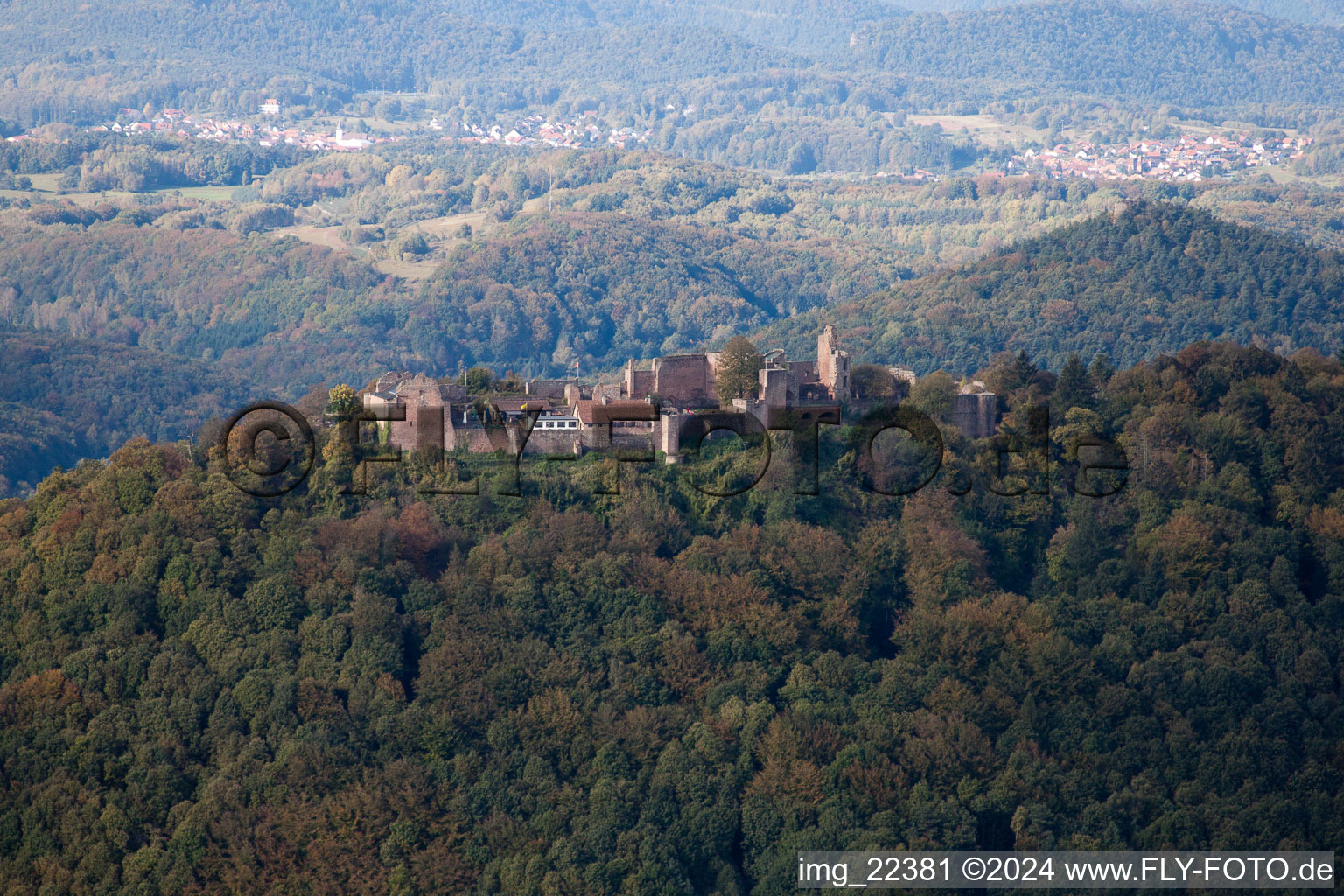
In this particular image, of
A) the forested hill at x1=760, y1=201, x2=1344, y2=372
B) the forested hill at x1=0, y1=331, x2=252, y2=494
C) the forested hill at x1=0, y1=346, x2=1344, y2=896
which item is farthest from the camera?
the forested hill at x1=760, y1=201, x2=1344, y2=372

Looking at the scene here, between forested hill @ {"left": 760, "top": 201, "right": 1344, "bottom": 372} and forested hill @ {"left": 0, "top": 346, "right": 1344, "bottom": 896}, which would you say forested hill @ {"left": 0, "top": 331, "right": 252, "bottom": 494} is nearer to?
forested hill @ {"left": 760, "top": 201, "right": 1344, "bottom": 372}

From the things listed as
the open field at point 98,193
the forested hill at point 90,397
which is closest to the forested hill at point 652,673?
the forested hill at point 90,397

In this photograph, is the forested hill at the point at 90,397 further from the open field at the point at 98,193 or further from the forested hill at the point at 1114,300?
the open field at the point at 98,193

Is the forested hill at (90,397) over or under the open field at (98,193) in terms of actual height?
under

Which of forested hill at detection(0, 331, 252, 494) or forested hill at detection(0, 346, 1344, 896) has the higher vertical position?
forested hill at detection(0, 346, 1344, 896)

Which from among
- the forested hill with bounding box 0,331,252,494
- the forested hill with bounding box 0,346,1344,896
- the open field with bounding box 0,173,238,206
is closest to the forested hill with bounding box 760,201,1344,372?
the forested hill with bounding box 0,331,252,494

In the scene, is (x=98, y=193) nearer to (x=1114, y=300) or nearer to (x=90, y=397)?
(x=90, y=397)
